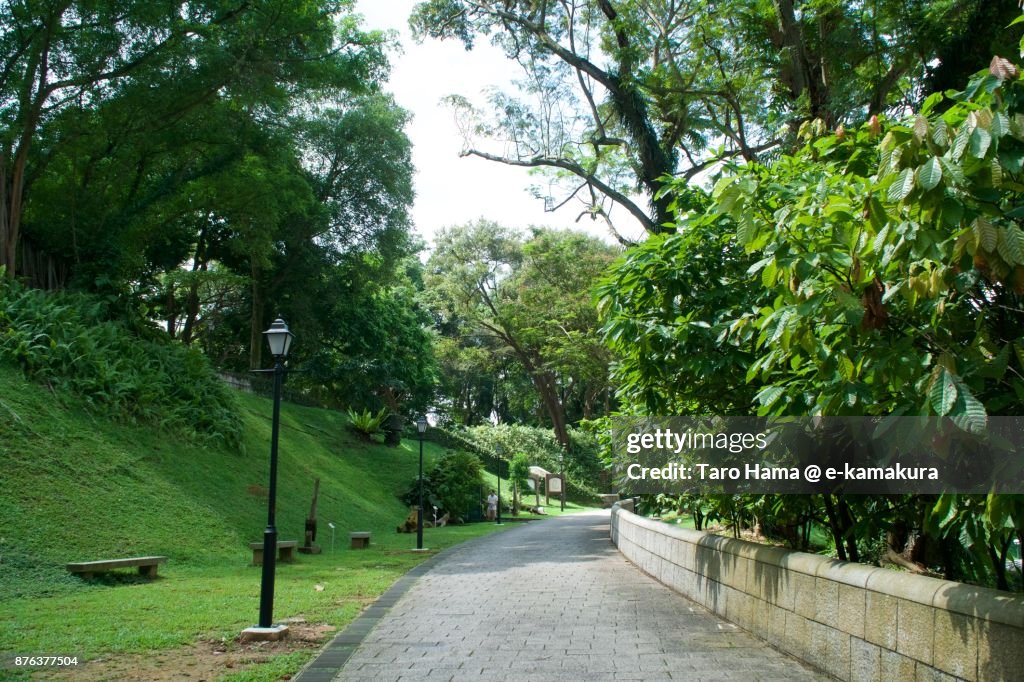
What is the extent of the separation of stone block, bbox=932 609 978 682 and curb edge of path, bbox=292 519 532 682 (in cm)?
410

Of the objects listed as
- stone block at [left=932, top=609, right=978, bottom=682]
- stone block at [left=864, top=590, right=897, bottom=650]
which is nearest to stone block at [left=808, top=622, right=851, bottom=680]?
stone block at [left=864, top=590, right=897, bottom=650]

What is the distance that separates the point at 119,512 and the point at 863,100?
14.7 metres

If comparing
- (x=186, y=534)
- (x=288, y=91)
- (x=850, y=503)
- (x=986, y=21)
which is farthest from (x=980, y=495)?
(x=288, y=91)

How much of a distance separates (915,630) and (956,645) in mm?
400

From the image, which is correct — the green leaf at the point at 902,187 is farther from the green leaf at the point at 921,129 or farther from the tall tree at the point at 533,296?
the tall tree at the point at 533,296

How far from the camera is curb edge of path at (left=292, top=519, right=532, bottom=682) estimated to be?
6.16 metres

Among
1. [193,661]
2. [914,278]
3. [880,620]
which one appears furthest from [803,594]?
[193,661]

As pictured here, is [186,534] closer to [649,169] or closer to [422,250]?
[649,169]

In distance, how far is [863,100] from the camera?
13539mm

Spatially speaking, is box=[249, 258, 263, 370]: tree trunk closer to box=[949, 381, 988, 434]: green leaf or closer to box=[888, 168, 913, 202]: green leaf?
box=[888, 168, 913, 202]: green leaf

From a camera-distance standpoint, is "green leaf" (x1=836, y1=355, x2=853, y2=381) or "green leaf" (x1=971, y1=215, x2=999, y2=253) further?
"green leaf" (x1=836, y1=355, x2=853, y2=381)

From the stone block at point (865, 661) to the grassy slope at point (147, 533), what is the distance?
5343mm

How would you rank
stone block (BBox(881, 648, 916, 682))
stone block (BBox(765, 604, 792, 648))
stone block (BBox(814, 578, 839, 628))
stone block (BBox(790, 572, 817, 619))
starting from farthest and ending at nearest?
stone block (BBox(765, 604, 792, 648)) < stone block (BBox(790, 572, 817, 619)) < stone block (BBox(814, 578, 839, 628)) < stone block (BBox(881, 648, 916, 682))

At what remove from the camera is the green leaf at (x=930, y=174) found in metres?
3.03
